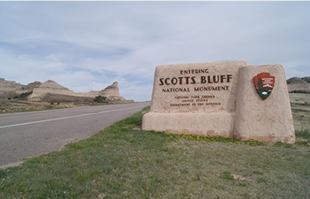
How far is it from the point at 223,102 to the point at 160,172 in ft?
13.7

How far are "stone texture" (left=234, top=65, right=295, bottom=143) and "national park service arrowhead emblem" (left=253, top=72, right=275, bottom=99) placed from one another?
0.10m

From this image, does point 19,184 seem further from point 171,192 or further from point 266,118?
point 266,118

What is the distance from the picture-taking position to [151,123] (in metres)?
7.34

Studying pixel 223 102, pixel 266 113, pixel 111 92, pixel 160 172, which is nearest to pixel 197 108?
pixel 223 102

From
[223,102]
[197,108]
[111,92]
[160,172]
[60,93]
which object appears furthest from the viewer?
[111,92]

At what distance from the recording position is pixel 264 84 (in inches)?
248

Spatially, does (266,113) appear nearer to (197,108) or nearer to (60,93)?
(197,108)

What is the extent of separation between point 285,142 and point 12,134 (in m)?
8.57

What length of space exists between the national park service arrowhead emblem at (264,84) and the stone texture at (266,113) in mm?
104

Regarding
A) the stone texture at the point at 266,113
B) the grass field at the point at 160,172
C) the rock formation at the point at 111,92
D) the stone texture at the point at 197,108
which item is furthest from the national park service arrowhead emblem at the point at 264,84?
the rock formation at the point at 111,92

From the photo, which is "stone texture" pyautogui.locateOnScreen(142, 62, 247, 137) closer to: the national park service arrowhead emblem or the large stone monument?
the large stone monument

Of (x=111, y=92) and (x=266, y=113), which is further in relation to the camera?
(x=111, y=92)

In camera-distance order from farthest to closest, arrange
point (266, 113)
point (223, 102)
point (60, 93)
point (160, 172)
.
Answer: point (60, 93), point (223, 102), point (266, 113), point (160, 172)

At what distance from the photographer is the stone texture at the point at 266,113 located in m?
6.12
